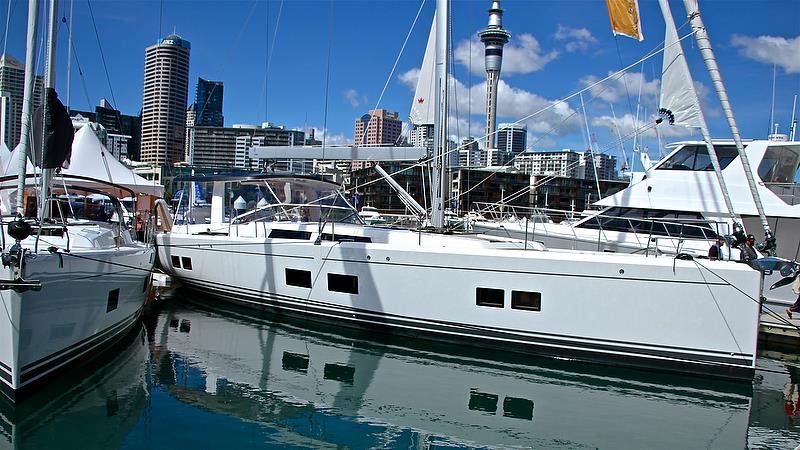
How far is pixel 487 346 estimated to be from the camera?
10820mm

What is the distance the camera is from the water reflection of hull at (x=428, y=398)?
7.36 metres

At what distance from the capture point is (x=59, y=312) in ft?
25.2

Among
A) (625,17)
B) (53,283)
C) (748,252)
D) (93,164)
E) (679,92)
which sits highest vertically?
(625,17)

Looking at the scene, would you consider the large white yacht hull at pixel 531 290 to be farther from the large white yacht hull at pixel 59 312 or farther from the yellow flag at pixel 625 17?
the yellow flag at pixel 625 17

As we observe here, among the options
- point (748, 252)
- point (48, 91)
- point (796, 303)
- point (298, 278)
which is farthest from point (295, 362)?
point (796, 303)

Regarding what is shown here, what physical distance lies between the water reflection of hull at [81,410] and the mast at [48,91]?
7.94 ft

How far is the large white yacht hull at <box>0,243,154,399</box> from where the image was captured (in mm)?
6957

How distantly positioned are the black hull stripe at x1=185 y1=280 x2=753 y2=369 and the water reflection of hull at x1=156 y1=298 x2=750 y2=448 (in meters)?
0.50

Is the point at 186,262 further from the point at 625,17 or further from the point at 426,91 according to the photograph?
the point at 625,17

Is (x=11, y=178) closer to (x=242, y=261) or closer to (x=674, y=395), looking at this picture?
(x=242, y=261)

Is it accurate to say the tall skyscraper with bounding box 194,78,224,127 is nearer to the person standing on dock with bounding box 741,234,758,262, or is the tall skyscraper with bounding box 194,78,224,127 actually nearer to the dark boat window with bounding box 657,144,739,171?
the dark boat window with bounding box 657,144,739,171

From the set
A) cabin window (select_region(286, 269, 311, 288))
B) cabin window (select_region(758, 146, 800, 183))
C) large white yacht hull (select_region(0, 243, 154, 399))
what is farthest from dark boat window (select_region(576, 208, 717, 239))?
large white yacht hull (select_region(0, 243, 154, 399))

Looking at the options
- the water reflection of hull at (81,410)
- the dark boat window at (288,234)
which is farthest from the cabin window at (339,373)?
the dark boat window at (288,234)

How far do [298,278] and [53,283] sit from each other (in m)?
5.61
